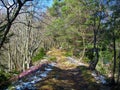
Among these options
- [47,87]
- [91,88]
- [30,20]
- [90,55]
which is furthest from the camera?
[90,55]

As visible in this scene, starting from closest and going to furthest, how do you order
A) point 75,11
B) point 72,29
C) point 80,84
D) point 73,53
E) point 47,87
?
point 47,87, point 80,84, point 75,11, point 72,29, point 73,53

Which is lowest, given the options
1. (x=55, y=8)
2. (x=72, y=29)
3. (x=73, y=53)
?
(x=73, y=53)

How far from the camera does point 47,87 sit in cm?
1697

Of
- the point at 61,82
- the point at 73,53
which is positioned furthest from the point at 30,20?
the point at 73,53

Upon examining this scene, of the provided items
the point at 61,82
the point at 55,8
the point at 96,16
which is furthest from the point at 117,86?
the point at 55,8

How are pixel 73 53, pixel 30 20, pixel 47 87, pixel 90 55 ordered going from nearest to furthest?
pixel 47 87 < pixel 30 20 < pixel 90 55 < pixel 73 53

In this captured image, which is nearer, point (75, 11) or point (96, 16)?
point (96, 16)

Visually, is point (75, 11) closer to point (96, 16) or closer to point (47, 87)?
point (96, 16)

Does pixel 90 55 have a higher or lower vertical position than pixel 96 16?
lower

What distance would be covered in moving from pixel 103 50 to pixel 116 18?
22.5 m

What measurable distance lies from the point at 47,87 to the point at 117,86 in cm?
505

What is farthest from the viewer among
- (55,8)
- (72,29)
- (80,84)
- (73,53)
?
(55,8)

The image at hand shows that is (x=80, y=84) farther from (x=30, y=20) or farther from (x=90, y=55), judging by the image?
(x=90, y=55)

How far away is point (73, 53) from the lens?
4884 centimetres
